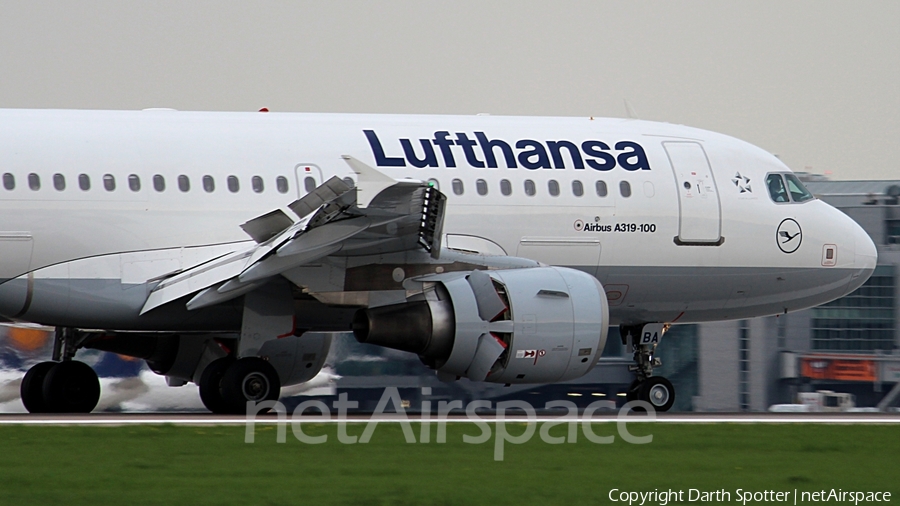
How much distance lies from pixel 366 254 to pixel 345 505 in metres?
7.60

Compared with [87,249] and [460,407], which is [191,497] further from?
[460,407]

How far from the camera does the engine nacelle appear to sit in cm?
1623

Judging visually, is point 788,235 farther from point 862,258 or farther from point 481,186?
point 481,186

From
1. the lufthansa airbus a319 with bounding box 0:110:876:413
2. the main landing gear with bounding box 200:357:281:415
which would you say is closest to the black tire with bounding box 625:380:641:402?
the lufthansa airbus a319 with bounding box 0:110:876:413

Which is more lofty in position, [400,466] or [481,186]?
[481,186]

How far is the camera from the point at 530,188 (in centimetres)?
1889

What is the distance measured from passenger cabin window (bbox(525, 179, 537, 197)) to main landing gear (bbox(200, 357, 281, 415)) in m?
4.41

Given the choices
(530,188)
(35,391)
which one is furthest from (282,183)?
(35,391)

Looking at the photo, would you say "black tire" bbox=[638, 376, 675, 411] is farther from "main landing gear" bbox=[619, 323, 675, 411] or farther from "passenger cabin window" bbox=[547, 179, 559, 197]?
"passenger cabin window" bbox=[547, 179, 559, 197]

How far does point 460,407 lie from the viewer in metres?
31.1

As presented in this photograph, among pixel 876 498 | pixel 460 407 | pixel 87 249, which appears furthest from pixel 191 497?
pixel 460 407

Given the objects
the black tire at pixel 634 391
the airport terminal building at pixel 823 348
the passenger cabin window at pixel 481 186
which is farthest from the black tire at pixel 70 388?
the airport terminal building at pixel 823 348

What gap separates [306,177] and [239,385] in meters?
2.96

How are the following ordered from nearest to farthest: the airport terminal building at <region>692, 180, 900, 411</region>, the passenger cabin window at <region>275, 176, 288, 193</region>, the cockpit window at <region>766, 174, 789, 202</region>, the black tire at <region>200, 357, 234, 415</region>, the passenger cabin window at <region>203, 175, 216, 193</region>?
the black tire at <region>200, 357, 234, 415</region>
the passenger cabin window at <region>203, 175, 216, 193</region>
the passenger cabin window at <region>275, 176, 288, 193</region>
the cockpit window at <region>766, 174, 789, 202</region>
the airport terminal building at <region>692, 180, 900, 411</region>
